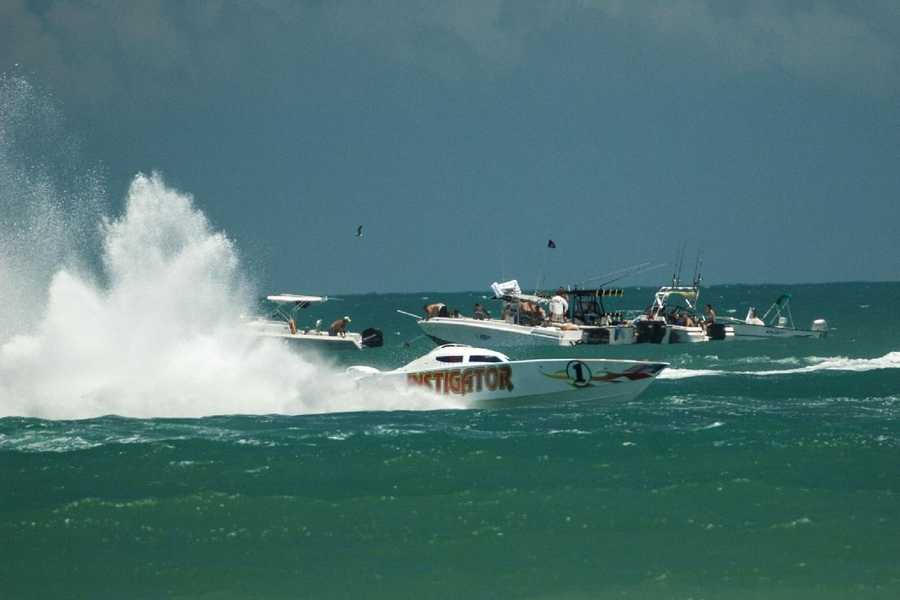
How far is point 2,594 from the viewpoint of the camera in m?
13.1

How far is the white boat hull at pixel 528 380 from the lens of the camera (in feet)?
90.9

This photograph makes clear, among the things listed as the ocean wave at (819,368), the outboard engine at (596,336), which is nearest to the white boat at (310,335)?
the outboard engine at (596,336)

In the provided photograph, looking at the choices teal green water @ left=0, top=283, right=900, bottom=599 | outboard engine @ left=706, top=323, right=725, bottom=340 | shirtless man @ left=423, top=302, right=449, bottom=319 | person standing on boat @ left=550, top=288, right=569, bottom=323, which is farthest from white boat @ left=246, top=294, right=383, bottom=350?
teal green water @ left=0, top=283, right=900, bottom=599

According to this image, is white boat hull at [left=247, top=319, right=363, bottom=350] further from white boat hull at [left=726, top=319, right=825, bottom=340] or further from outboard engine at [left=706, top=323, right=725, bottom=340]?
white boat hull at [left=726, top=319, right=825, bottom=340]

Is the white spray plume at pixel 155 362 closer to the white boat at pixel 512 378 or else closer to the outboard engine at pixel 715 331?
the white boat at pixel 512 378

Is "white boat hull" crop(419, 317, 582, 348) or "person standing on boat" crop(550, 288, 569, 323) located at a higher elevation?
"person standing on boat" crop(550, 288, 569, 323)

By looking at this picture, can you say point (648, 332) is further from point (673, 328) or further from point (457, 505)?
point (457, 505)

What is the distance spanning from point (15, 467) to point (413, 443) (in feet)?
23.5

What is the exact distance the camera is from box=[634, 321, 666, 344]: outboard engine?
198 ft

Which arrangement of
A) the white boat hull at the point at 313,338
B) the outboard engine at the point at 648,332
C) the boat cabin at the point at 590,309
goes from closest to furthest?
the white boat hull at the point at 313,338 < the outboard engine at the point at 648,332 < the boat cabin at the point at 590,309

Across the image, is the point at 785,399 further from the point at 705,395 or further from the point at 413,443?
the point at 413,443

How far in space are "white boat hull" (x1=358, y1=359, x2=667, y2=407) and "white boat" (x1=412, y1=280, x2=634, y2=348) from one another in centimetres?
2946

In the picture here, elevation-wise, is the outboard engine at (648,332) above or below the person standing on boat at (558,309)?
below

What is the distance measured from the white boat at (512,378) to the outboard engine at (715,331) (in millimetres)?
34237
